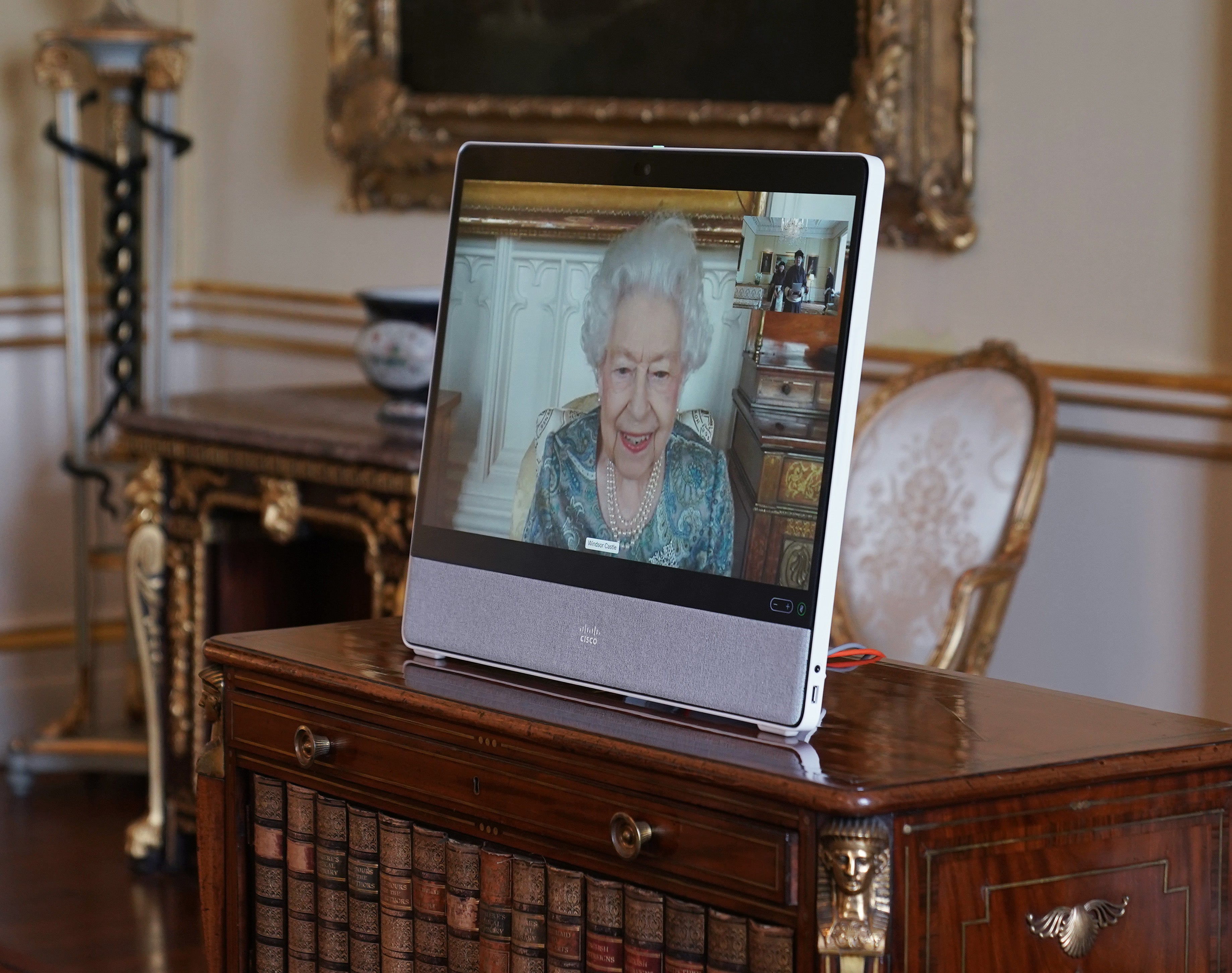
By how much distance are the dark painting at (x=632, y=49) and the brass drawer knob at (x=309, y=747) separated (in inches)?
75.6

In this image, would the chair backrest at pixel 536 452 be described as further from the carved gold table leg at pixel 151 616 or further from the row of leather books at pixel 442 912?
the carved gold table leg at pixel 151 616

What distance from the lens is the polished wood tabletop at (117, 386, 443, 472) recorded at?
11.0ft

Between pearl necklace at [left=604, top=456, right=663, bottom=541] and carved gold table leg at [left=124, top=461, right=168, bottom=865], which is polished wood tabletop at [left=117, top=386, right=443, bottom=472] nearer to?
carved gold table leg at [left=124, top=461, right=168, bottom=865]

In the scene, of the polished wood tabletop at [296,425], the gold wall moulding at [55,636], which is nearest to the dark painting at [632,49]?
the polished wood tabletop at [296,425]

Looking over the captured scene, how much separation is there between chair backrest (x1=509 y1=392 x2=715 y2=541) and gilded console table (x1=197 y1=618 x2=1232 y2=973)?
171 millimetres

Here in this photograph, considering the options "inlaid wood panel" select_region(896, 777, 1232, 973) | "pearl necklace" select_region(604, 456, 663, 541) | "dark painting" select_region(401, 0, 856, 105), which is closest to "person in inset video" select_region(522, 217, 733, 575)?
"pearl necklace" select_region(604, 456, 663, 541)

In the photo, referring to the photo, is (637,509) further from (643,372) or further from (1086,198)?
(1086,198)

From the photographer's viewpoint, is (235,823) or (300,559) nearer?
(235,823)

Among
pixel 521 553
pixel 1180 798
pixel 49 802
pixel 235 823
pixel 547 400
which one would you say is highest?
pixel 547 400

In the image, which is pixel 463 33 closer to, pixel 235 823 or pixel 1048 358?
Result: pixel 1048 358

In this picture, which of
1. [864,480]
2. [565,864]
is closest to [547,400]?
[565,864]

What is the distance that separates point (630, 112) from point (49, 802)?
2.32 meters

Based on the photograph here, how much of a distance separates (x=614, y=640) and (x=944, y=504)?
4.55 ft

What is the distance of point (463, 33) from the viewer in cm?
412
